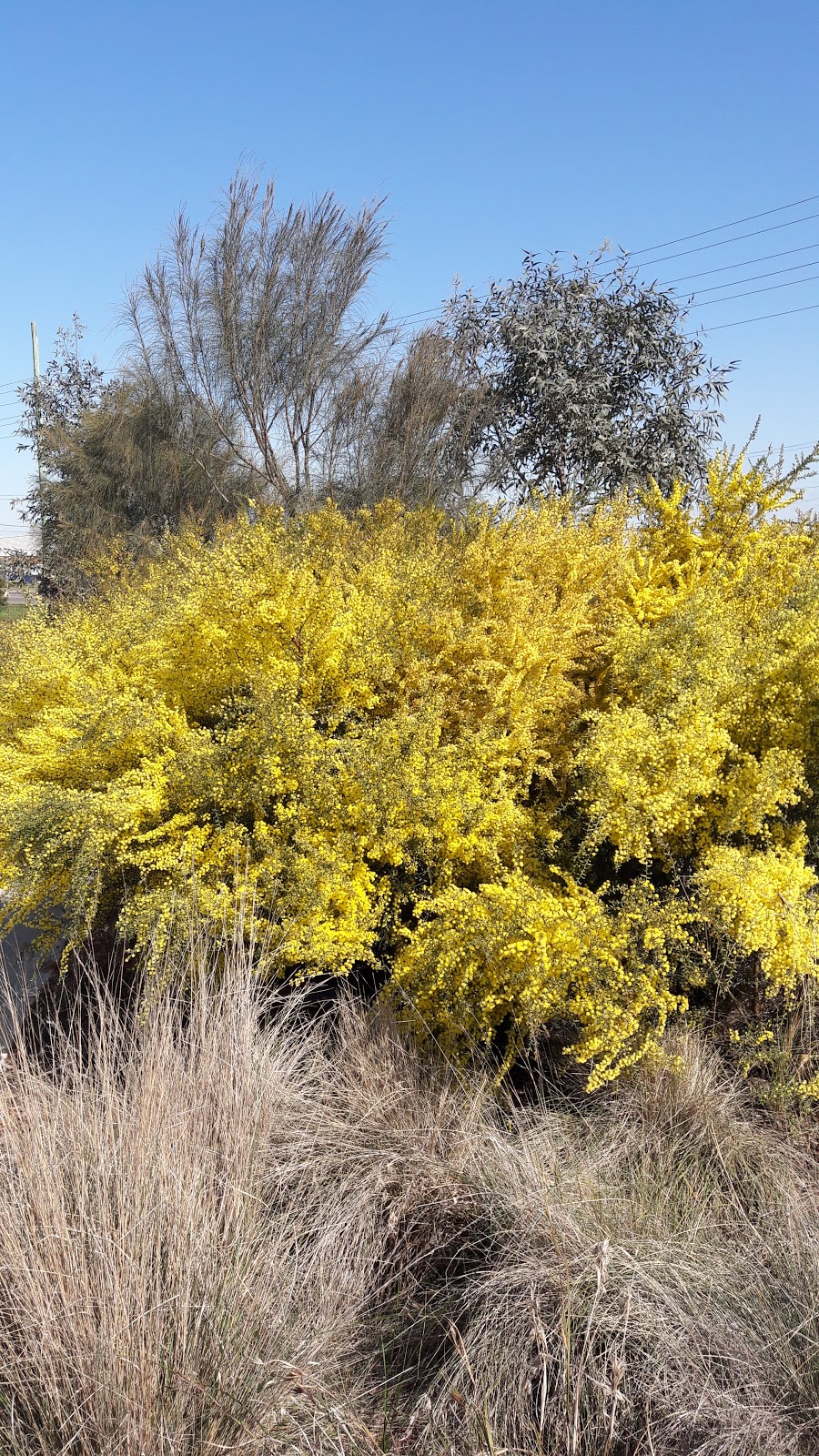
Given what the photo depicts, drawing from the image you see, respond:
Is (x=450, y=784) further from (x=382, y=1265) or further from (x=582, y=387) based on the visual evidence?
(x=582, y=387)

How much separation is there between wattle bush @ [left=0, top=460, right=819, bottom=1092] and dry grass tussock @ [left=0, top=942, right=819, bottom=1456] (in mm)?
372

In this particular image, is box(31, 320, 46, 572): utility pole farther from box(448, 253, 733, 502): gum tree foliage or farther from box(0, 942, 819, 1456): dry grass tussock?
box(0, 942, 819, 1456): dry grass tussock

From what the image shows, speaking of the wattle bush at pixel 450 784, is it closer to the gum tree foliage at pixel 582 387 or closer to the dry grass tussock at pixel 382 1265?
the dry grass tussock at pixel 382 1265

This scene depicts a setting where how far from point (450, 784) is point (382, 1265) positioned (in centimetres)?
145

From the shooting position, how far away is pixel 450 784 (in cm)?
330

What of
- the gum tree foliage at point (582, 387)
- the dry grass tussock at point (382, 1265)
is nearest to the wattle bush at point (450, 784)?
the dry grass tussock at point (382, 1265)

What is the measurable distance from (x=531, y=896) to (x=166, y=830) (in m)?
1.33

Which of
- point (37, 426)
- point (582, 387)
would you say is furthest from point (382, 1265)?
point (37, 426)

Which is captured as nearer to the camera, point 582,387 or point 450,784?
point 450,784

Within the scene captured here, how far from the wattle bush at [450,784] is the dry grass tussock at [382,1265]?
37 cm

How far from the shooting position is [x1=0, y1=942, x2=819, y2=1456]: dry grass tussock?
194cm

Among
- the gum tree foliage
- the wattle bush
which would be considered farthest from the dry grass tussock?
the gum tree foliage

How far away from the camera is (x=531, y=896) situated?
3.16 m

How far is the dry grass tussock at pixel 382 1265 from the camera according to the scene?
1.94 meters
